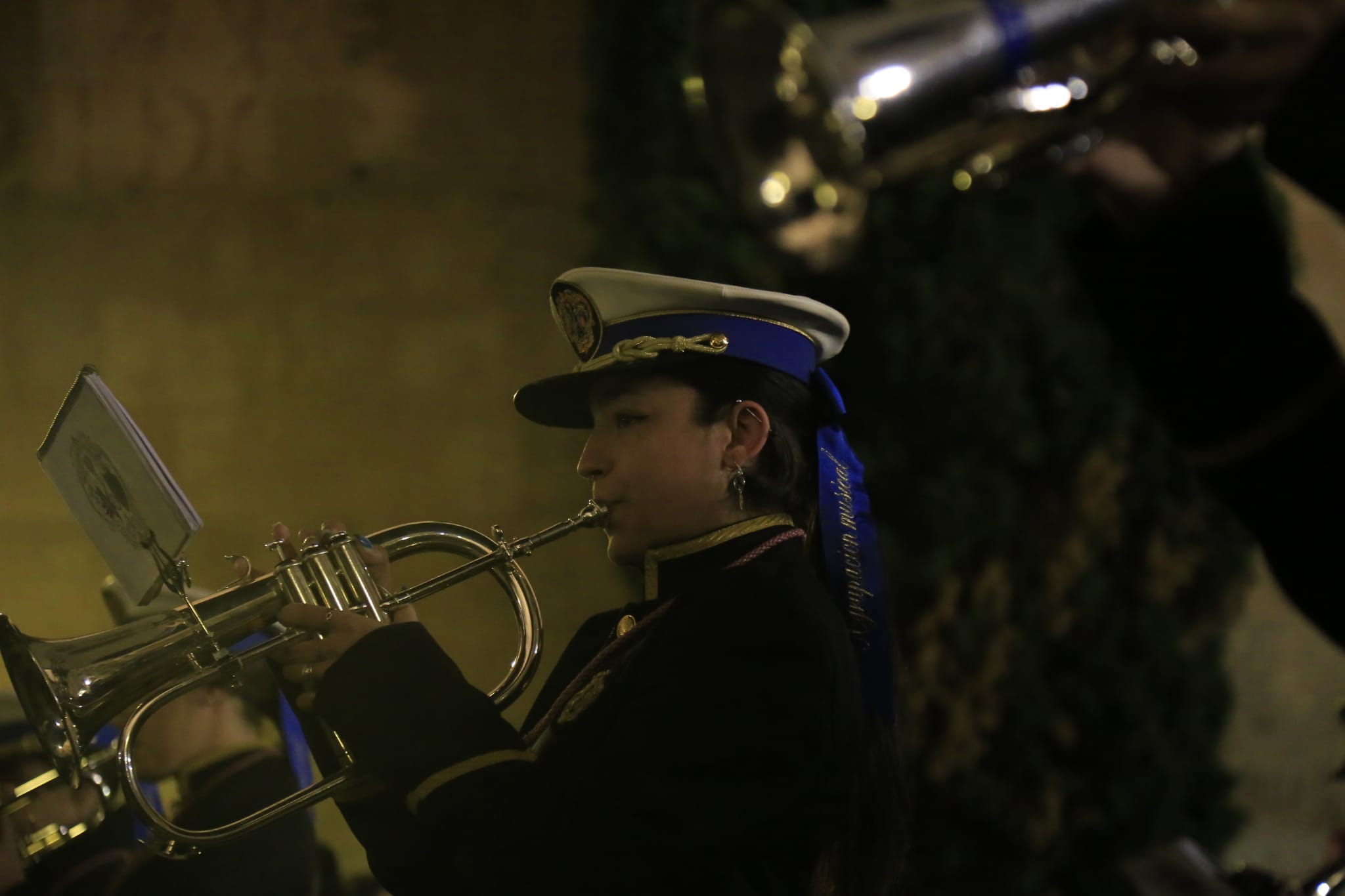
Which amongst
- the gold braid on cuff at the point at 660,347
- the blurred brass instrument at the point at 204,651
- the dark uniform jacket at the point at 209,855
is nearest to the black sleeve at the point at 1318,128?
the gold braid on cuff at the point at 660,347

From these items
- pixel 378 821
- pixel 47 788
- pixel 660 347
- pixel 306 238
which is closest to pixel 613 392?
pixel 660 347

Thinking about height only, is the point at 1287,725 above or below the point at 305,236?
below

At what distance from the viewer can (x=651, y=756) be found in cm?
169

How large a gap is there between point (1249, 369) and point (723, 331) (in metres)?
1.03

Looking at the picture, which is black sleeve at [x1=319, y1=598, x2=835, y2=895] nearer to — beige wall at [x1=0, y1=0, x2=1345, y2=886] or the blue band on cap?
the blue band on cap

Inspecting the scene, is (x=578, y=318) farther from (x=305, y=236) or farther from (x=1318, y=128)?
(x=305, y=236)

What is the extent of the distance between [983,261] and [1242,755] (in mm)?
2189

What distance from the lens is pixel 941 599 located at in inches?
156

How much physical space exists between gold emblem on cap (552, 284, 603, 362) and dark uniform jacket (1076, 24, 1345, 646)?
110 cm

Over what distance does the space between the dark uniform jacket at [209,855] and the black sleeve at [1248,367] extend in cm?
187

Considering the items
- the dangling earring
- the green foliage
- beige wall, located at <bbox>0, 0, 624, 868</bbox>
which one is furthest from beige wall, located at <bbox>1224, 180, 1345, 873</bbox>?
the dangling earring

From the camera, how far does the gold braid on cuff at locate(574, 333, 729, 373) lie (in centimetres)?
205

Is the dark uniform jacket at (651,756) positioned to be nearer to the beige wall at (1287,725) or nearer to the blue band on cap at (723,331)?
the blue band on cap at (723,331)

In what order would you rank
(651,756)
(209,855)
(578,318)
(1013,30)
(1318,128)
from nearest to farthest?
(1318,128)
(1013,30)
(651,756)
(578,318)
(209,855)
